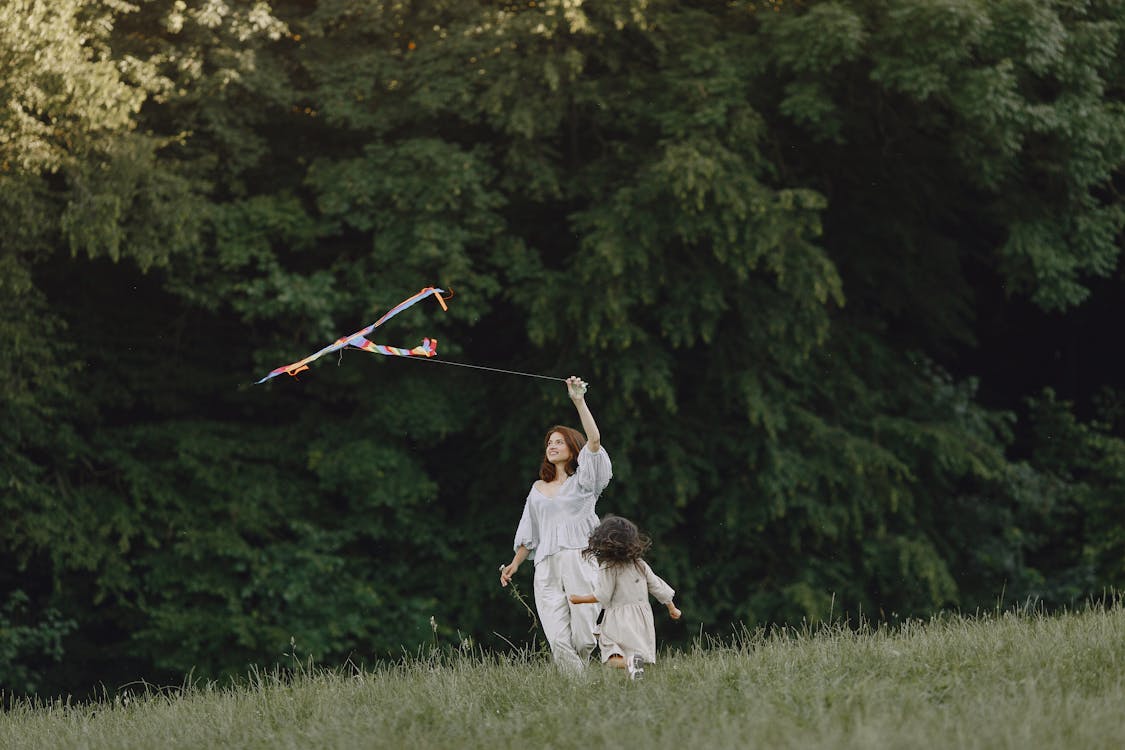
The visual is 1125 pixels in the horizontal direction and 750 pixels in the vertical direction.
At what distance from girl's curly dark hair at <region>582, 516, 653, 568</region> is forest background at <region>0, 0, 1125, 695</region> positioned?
7.13 metres

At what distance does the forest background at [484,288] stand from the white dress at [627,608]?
23.5ft

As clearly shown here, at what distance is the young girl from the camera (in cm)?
715

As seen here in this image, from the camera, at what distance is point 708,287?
1467cm

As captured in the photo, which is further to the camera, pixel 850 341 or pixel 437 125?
pixel 850 341

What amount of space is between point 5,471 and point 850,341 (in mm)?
9279

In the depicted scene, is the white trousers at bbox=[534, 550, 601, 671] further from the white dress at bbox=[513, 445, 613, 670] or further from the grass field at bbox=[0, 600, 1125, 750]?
the grass field at bbox=[0, 600, 1125, 750]

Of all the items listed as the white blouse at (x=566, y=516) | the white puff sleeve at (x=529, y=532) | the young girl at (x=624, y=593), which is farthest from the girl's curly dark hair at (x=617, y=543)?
the white puff sleeve at (x=529, y=532)

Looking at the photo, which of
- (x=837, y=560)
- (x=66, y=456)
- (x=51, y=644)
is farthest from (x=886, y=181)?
(x=51, y=644)

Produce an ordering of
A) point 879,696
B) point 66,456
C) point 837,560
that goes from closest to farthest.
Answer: point 879,696 < point 66,456 < point 837,560

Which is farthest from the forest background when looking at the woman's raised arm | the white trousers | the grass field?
the grass field

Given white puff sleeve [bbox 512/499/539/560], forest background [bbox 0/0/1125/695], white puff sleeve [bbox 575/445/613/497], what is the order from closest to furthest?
white puff sleeve [bbox 575/445/613/497] → white puff sleeve [bbox 512/499/539/560] → forest background [bbox 0/0/1125/695]

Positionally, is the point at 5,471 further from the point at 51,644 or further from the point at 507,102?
the point at 507,102

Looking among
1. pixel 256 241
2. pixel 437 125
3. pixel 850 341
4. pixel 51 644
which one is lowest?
pixel 51 644

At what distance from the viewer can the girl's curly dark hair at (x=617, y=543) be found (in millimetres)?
7133
